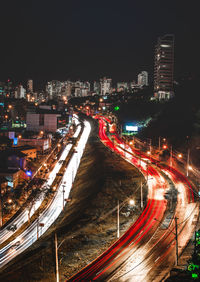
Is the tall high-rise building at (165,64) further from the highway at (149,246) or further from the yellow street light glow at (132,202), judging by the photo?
the yellow street light glow at (132,202)

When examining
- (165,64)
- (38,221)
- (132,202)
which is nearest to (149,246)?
(132,202)

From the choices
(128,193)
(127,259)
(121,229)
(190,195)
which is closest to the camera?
(127,259)

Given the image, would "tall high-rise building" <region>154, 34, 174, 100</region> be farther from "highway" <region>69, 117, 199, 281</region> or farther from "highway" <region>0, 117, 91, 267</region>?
"highway" <region>69, 117, 199, 281</region>

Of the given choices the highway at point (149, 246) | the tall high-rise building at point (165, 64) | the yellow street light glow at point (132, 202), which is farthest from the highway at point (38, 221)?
the tall high-rise building at point (165, 64)

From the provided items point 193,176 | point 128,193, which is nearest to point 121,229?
point 128,193

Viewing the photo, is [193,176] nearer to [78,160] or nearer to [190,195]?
[190,195]
